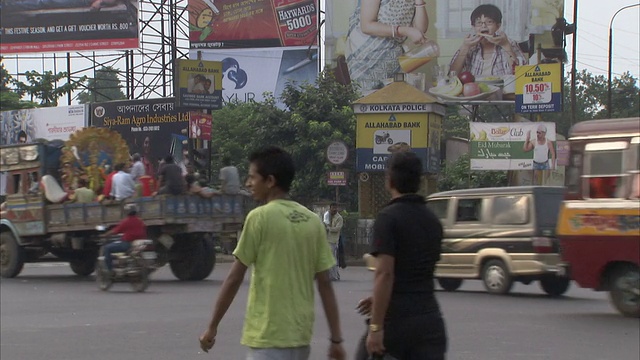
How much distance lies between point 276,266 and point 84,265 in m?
16.9

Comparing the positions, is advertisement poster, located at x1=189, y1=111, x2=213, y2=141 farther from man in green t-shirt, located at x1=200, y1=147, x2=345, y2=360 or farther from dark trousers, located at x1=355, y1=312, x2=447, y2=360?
dark trousers, located at x1=355, y1=312, x2=447, y2=360

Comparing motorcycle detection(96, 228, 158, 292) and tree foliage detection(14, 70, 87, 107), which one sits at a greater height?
tree foliage detection(14, 70, 87, 107)

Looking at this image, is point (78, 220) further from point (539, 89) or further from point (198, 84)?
point (539, 89)

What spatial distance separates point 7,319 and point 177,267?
6461 mm

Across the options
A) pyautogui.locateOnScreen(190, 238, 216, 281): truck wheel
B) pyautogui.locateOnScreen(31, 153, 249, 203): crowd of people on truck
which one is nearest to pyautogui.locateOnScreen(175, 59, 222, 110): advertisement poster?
pyautogui.locateOnScreen(31, 153, 249, 203): crowd of people on truck

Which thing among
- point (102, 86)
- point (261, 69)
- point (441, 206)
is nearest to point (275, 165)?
point (441, 206)

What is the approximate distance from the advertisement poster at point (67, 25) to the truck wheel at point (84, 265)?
26.5 metres

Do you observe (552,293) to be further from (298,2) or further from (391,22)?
(298,2)

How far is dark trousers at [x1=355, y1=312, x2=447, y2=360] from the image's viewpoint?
5.30 meters

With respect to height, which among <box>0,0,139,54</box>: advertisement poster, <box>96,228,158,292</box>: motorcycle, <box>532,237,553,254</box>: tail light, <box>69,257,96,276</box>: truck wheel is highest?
<box>0,0,139,54</box>: advertisement poster

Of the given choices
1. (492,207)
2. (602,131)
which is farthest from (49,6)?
(602,131)

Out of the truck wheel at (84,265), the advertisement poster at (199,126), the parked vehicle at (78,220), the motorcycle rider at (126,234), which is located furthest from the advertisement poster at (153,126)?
the motorcycle rider at (126,234)

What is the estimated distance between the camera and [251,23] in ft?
178

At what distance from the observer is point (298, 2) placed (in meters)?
53.6
